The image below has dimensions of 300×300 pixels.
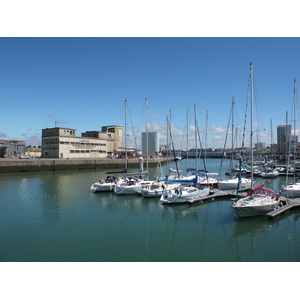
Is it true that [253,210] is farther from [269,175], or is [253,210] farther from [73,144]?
[73,144]

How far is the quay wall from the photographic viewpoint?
59281 mm

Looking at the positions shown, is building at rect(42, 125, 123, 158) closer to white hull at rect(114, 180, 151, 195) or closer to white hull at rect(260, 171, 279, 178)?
white hull at rect(114, 180, 151, 195)

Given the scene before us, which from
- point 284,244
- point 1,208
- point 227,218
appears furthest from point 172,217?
point 1,208

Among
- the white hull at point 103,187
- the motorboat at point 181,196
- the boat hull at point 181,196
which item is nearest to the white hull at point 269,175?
the motorboat at point 181,196

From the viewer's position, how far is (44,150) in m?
83.1

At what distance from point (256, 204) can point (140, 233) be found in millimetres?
9938

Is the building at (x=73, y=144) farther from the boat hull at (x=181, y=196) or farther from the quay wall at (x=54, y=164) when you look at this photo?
the boat hull at (x=181, y=196)

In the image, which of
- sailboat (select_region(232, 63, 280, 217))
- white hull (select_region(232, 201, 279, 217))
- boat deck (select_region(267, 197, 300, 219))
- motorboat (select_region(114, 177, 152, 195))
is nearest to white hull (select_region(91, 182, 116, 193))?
motorboat (select_region(114, 177, 152, 195))

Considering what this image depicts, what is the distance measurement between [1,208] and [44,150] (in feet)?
206

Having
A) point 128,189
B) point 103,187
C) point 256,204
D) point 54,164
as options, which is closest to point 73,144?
point 54,164

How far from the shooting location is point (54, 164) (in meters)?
66.5

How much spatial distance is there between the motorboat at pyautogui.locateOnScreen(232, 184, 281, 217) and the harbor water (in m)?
0.58

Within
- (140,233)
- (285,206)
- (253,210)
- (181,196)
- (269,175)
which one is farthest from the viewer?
(269,175)

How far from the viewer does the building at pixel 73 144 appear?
8038cm
